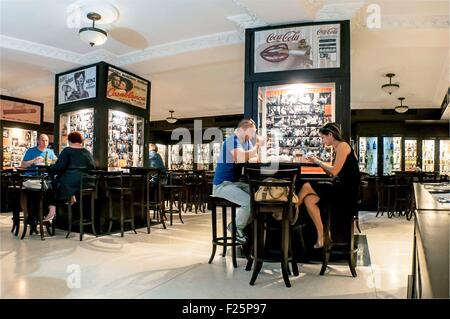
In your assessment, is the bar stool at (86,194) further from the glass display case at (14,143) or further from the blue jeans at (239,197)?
the glass display case at (14,143)

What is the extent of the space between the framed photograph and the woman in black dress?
8.82m

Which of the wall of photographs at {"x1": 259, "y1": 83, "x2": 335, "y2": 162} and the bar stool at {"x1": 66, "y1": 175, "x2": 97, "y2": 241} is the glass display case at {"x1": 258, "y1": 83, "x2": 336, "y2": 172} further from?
the bar stool at {"x1": 66, "y1": 175, "x2": 97, "y2": 241}

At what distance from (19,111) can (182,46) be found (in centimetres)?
607

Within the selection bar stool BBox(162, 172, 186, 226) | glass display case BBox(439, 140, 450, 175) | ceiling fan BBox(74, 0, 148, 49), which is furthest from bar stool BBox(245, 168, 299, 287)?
glass display case BBox(439, 140, 450, 175)

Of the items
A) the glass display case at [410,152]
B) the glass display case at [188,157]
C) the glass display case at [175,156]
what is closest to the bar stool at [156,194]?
the glass display case at [410,152]

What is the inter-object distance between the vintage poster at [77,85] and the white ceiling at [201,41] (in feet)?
0.70

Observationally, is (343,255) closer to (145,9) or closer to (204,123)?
(145,9)

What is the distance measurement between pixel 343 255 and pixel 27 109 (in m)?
9.44

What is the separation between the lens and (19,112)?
30.8 feet

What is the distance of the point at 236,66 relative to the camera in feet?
23.7

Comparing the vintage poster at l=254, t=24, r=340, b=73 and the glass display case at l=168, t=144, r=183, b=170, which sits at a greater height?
the vintage poster at l=254, t=24, r=340, b=73

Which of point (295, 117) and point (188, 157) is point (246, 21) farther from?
point (188, 157)

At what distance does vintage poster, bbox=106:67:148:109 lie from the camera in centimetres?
666

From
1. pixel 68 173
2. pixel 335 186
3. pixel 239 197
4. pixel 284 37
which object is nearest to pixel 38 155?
pixel 68 173
